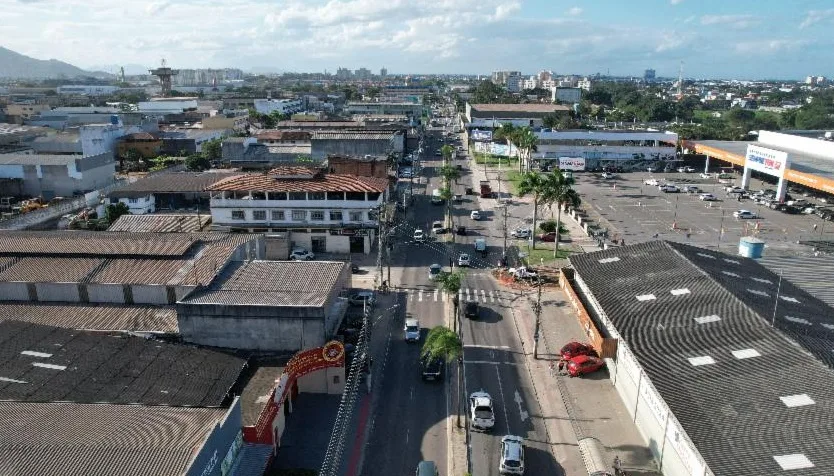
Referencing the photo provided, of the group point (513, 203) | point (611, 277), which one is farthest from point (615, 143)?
point (611, 277)

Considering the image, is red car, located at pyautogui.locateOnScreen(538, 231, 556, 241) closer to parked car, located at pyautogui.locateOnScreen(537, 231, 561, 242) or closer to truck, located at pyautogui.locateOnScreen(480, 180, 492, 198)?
parked car, located at pyautogui.locateOnScreen(537, 231, 561, 242)

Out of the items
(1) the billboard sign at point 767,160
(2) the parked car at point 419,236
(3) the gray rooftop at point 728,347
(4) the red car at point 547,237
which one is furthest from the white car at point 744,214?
(2) the parked car at point 419,236

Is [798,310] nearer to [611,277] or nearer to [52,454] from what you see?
[611,277]

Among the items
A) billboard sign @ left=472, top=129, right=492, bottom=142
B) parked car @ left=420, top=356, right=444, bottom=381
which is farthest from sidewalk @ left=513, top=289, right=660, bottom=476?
billboard sign @ left=472, top=129, right=492, bottom=142

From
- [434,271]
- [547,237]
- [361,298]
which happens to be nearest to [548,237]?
[547,237]

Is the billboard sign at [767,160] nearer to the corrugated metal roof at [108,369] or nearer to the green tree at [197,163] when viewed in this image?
the corrugated metal roof at [108,369]
